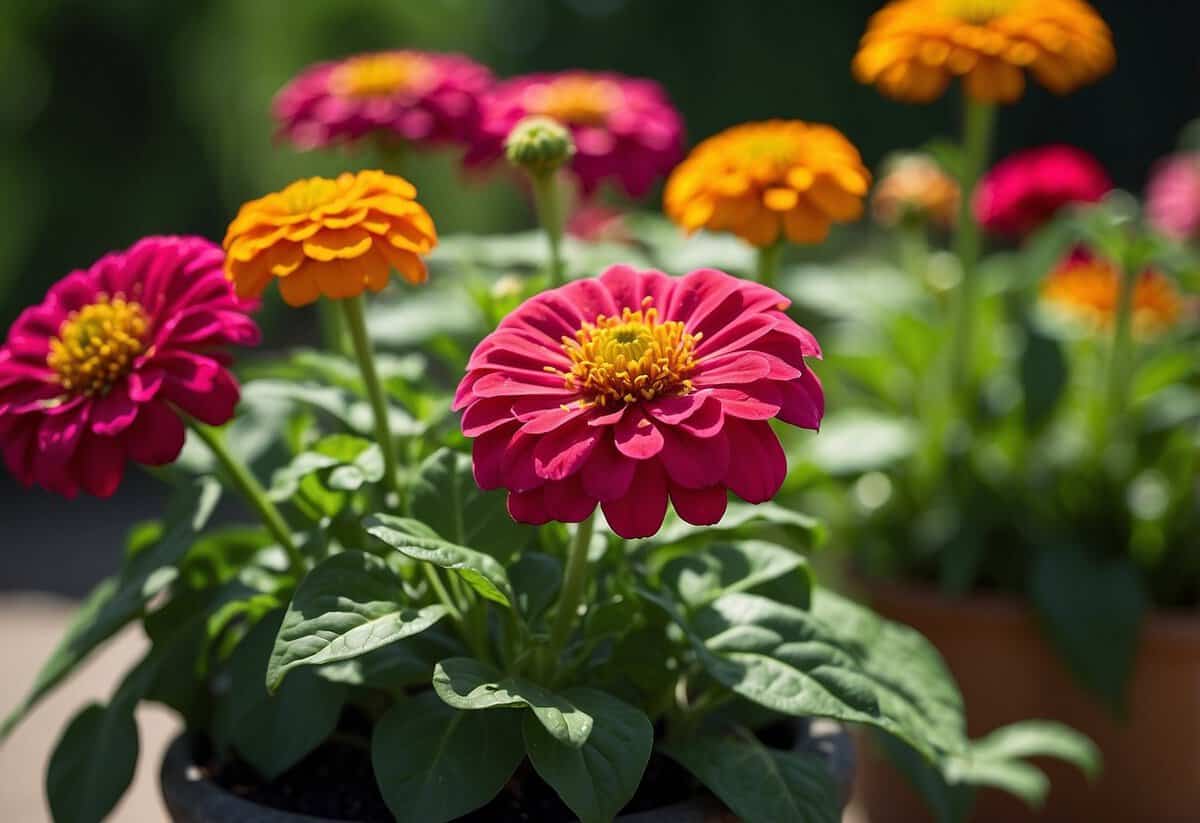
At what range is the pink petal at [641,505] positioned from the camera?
2.36 feet

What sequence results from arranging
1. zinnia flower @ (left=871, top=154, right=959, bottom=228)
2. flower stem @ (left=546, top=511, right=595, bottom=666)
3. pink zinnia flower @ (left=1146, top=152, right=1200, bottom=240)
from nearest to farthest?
1. flower stem @ (left=546, top=511, right=595, bottom=666)
2. zinnia flower @ (left=871, top=154, right=959, bottom=228)
3. pink zinnia flower @ (left=1146, top=152, right=1200, bottom=240)

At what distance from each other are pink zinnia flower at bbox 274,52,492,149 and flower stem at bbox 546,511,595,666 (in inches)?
21.7

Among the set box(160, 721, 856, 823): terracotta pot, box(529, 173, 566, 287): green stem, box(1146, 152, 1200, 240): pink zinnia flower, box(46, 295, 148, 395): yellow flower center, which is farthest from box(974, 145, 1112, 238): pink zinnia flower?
box(46, 295, 148, 395): yellow flower center

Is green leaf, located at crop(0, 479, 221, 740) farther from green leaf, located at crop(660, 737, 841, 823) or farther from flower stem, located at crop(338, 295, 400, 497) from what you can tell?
green leaf, located at crop(660, 737, 841, 823)

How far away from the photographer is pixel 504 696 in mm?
764

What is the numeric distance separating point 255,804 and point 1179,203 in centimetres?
148

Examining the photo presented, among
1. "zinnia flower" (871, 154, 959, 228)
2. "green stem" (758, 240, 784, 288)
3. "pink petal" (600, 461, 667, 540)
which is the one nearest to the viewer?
"pink petal" (600, 461, 667, 540)

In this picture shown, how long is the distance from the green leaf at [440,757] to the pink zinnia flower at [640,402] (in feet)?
0.59

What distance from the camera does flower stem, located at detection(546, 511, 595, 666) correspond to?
2.75 feet

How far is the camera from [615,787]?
0.78m

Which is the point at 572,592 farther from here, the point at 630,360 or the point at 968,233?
the point at 968,233

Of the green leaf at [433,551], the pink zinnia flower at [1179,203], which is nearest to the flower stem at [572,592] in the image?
the green leaf at [433,551]

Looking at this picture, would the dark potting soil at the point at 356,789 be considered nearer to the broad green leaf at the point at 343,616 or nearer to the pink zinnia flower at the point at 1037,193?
the broad green leaf at the point at 343,616

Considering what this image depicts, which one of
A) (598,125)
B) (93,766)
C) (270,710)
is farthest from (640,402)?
(598,125)
